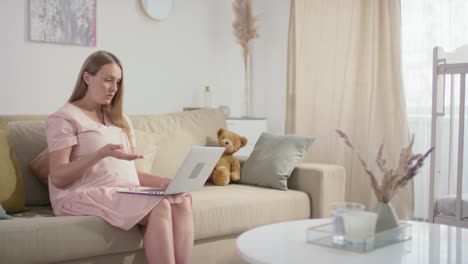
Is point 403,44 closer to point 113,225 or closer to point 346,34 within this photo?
point 346,34

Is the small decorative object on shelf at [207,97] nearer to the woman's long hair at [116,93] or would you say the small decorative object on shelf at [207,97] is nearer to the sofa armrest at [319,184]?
the sofa armrest at [319,184]

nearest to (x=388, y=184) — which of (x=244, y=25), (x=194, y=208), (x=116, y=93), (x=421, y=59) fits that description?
(x=194, y=208)

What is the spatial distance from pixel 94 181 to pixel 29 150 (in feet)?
1.50

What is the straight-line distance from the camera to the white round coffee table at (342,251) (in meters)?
1.74

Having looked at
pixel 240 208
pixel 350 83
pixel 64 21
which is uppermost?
pixel 64 21

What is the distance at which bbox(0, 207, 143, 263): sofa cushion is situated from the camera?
2059 mm

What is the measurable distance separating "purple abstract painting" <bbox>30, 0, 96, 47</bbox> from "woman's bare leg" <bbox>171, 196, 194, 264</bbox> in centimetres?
210

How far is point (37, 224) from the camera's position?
7.02 ft

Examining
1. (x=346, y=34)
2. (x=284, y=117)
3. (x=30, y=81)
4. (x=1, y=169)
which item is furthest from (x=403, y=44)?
(x=1, y=169)

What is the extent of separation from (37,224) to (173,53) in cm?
276

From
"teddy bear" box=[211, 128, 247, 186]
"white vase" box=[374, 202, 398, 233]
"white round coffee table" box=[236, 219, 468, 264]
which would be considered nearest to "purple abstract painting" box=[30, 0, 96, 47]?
"teddy bear" box=[211, 128, 247, 186]

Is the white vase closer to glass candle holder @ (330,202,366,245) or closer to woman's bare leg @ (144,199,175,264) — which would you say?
glass candle holder @ (330,202,366,245)

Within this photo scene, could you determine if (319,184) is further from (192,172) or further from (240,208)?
(192,172)

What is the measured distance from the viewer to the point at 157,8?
4586mm
